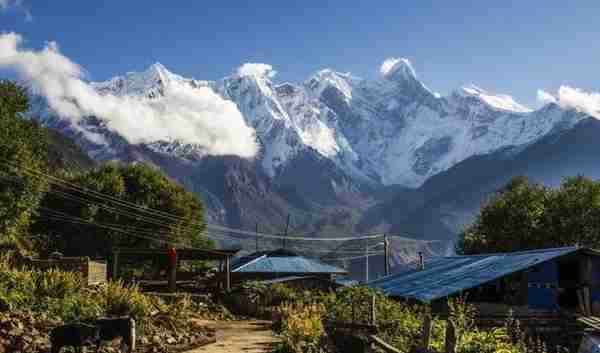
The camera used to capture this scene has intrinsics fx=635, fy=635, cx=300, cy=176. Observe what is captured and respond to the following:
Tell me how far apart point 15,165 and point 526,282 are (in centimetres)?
3584

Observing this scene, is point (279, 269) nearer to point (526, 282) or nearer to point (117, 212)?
point (117, 212)

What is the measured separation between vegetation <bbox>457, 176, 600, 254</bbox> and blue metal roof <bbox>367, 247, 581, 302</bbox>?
1216 inches

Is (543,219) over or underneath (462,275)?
over

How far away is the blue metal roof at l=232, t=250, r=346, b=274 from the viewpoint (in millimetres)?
68062

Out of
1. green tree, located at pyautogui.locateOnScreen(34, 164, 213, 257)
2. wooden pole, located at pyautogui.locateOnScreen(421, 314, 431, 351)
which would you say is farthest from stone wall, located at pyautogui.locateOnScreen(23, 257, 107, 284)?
green tree, located at pyautogui.locateOnScreen(34, 164, 213, 257)

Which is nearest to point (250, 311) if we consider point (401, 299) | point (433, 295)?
point (401, 299)

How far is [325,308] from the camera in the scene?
26703 mm

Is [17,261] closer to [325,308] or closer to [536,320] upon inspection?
[325,308]

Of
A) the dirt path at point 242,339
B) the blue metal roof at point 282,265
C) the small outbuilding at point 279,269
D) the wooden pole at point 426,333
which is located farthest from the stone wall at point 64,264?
the blue metal roof at point 282,265

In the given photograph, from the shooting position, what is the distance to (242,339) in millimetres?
24953

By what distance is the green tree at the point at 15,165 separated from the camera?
151 feet

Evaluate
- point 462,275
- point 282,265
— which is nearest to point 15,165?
point 282,265

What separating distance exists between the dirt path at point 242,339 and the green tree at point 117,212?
39.5m

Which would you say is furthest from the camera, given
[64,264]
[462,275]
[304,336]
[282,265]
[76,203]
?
[282,265]
